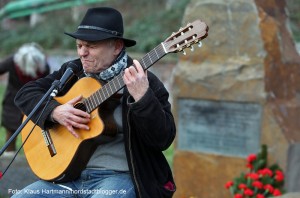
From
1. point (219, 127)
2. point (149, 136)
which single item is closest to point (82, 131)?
point (149, 136)

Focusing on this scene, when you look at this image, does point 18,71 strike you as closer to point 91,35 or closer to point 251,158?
point 251,158

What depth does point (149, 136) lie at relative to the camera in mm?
3385

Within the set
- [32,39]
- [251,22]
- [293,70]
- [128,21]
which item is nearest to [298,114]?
[293,70]

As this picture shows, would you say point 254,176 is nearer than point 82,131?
No

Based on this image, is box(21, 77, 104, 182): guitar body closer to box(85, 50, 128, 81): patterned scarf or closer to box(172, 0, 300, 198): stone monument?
box(85, 50, 128, 81): patterned scarf

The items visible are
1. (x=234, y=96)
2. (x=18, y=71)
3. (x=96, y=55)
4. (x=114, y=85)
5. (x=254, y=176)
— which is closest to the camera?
(x=114, y=85)

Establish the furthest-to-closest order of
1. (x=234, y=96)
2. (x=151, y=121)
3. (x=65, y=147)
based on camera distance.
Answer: (x=234, y=96), (x=65, y=147), (x=151, y=121)

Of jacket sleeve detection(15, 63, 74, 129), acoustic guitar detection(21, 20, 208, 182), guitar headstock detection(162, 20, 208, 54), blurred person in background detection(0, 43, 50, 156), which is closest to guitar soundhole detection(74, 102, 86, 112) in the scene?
acoustic guitar detection(21, 20, 208, 182)

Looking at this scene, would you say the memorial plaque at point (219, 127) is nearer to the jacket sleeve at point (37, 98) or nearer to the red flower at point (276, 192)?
the red flower at point (276, 192)

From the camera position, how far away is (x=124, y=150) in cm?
357

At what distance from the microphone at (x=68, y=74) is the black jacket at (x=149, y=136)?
0.04 metres

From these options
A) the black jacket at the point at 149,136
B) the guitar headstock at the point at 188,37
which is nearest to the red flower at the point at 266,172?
the black jacket at the point at 149,136

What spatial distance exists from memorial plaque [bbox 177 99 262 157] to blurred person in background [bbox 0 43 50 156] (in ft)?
5.30

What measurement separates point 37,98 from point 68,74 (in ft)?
0.88
